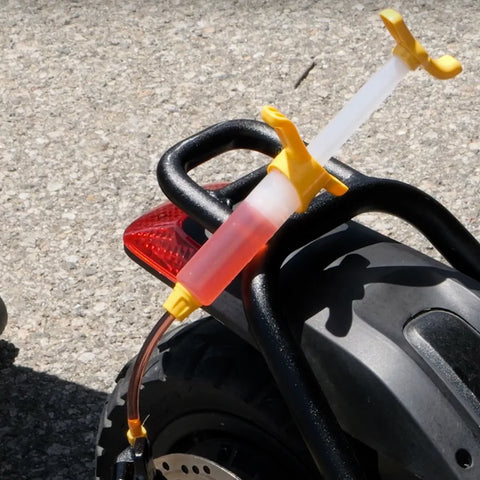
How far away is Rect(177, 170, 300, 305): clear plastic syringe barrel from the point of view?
0.99 meters

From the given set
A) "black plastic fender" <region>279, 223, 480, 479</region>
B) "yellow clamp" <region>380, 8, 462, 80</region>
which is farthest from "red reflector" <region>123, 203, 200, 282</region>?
"yellow clamp" <region>380, 8, 462, 80</region>

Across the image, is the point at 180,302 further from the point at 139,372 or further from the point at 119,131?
the point at 119,131

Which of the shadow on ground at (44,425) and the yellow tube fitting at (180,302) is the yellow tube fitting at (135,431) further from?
the shadow on ground at (44,425)

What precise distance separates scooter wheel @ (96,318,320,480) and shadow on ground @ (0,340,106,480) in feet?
1.83

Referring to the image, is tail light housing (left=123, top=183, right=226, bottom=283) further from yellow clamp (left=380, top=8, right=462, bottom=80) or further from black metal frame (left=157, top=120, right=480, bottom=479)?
yellow clamp (left=380, top=8, right=462, bottom=80)

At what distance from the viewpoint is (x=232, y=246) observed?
100cm

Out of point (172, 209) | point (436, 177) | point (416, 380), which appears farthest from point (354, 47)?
point (416, 380)

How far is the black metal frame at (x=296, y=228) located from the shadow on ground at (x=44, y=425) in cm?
81

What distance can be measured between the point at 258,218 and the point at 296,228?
0.09 meters

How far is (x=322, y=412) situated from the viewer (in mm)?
973

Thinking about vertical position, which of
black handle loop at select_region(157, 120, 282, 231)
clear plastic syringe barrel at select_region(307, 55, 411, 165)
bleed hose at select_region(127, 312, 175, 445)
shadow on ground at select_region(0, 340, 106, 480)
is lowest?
shadow on ground at select_region(0, 340, 106, 480)

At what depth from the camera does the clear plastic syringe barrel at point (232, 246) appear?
99 cm

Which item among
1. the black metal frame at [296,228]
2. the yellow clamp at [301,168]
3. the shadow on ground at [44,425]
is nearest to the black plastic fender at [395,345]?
the black metal frame at [296,228]

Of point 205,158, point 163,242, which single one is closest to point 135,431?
point 163,242
